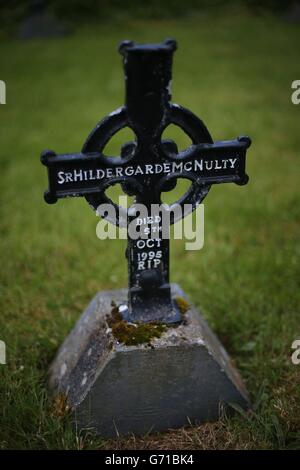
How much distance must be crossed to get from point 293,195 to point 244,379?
7.97 feet

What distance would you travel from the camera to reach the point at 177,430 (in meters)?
2.33

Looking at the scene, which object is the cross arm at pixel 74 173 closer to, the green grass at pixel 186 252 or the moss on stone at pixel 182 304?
the moss on stone at pixel 182 304

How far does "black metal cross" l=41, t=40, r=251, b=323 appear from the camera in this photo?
1.95m

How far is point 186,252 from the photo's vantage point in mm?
4000

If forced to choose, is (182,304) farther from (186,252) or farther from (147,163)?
(186,252)

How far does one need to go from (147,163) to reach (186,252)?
1.95 meters

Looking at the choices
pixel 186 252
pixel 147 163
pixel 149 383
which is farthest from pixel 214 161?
pixel 186 252

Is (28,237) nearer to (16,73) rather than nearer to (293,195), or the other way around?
(293,195)

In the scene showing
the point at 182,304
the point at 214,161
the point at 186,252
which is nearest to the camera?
the point at 214,161

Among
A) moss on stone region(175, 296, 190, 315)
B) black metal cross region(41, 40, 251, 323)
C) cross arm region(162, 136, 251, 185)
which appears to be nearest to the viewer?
black metal cross region(41, 40, 251, 323)

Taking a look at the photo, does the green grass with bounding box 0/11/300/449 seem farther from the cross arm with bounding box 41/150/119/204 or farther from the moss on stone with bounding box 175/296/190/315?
the cross arm with bounding box 41/150/119/204

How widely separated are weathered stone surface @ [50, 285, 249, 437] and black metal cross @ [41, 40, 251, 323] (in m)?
0.17

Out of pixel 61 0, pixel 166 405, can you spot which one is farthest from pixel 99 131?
pixel 61 0

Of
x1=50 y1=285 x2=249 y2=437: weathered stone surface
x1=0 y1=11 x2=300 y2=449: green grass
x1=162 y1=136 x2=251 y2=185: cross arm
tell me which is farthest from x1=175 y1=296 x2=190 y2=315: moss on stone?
x1=162 y1=136 x2=251 y2=185: cross arm
